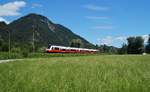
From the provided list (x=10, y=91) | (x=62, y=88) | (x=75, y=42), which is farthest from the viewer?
(x=75, y=42)

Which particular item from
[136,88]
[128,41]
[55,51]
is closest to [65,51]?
[55,51]

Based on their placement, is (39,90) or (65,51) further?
(65,51)

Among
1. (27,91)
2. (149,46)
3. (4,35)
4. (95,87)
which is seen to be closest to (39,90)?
(27,91)

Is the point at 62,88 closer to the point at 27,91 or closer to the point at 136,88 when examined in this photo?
the point at 27,91

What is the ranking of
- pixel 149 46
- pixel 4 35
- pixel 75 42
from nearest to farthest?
pixel 149 46, pixel 75 42, pixel 4 35

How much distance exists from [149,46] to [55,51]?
62298 millimetres

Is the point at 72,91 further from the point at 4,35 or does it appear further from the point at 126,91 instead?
the point at 4,35

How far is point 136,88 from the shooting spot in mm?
10078

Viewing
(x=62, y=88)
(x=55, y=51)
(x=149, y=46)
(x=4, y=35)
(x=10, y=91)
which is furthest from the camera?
(x=4, y=35)

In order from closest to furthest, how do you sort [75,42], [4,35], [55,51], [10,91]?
[10,91] → [55,51] → [75,42] → [4,35]

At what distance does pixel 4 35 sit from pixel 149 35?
71.2 m

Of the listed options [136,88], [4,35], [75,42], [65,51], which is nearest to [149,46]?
[75,42]

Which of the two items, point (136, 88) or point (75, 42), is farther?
point (75, 42)

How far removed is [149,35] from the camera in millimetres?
151625
